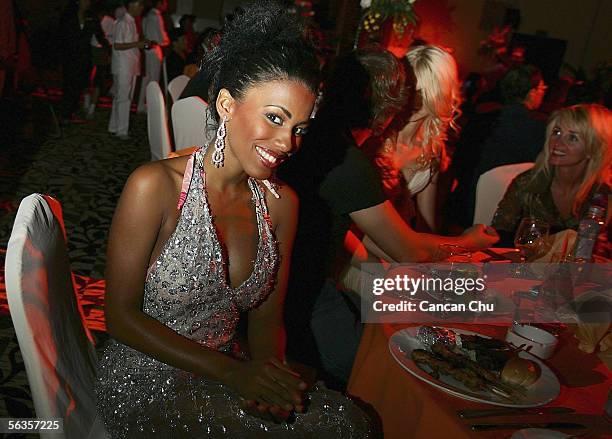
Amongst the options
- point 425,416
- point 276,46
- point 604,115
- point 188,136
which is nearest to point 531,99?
point 604,115

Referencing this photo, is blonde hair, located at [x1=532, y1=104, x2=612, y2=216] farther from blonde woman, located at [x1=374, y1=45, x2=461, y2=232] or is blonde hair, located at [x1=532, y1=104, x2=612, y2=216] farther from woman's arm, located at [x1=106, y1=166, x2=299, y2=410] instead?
woman's arm, located at [x1=106, y1=166, x2=299, y2=410]

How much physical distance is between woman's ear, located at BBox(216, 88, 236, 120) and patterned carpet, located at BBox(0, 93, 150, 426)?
144cm

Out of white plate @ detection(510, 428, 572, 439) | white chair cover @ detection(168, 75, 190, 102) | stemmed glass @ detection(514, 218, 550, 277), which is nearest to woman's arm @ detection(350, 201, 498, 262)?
stemmed glass @ detection(514, 218, 550, 277)

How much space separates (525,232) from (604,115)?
133 centimetres

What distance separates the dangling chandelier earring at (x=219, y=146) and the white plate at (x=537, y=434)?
946 mm

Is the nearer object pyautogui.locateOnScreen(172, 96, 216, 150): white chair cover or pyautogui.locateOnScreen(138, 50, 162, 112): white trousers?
pyautogui.locateOnScreen(172, 96, 216, 150): white chair cover

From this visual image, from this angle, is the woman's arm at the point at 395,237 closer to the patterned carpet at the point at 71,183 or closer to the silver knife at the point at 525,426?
the silver knife at the point at 525,426

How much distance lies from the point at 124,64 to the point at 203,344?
6.33 metres

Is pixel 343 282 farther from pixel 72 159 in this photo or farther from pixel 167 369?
pixel 72 159

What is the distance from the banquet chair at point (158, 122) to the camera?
3.11 meters

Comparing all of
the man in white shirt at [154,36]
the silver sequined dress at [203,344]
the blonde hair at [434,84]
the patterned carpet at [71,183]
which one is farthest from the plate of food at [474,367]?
the man in white shirt at [154,36]

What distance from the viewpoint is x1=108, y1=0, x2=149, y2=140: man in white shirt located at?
279 inches

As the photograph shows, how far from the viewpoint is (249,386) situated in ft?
4.64

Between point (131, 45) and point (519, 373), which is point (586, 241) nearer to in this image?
point (519, 373)
